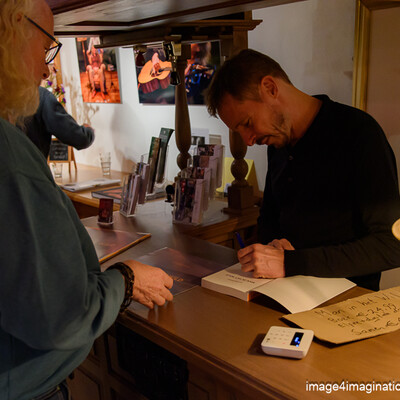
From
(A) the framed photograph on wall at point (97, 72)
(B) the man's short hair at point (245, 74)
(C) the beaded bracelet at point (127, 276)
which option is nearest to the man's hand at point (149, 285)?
(C) the beaded bracelet at point (127, 276)

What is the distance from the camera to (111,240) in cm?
194

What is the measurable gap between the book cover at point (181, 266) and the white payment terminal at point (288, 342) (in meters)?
0.41

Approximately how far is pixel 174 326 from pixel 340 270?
51cm

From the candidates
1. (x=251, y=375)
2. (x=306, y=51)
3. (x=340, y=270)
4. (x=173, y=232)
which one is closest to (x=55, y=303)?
(x=251, y=375)

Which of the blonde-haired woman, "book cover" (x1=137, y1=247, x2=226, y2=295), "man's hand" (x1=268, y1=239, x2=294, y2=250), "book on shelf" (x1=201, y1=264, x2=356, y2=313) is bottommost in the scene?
"book cover" (x1=137, y1=247, x2=226, y2=295)

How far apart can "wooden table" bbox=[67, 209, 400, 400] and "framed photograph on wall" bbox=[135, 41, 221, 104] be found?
1639 millimetres

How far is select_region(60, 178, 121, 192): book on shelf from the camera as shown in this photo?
3381mm

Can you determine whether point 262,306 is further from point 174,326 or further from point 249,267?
point 174,326

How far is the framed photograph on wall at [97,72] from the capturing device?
3898mm

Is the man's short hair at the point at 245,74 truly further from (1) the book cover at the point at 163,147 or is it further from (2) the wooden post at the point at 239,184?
(1) the book cover at the point at 163,147

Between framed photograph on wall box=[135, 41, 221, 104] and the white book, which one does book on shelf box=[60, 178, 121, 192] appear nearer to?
framed photograph on wall box=[135, 41, 221, 104]

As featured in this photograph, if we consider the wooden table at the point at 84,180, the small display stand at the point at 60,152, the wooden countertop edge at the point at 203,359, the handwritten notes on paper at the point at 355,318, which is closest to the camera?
Answer: the wooden countertop edge at the point at 203,359

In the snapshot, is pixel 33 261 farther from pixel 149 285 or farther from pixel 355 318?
pixel 355 318

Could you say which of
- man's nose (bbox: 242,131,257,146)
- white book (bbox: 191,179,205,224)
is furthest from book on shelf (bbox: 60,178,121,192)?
man's nose (bbox: 242,131,257,146)
